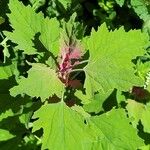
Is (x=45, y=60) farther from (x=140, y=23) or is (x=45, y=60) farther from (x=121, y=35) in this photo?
(x=140, y=23)

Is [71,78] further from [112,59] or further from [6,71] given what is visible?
[6,71]

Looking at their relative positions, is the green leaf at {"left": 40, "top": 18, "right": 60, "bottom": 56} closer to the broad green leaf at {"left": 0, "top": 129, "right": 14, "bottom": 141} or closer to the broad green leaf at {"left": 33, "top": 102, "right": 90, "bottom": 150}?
the broad green leaf at {"left": 33, "top": 102, "right": 90, "bottom": 150}

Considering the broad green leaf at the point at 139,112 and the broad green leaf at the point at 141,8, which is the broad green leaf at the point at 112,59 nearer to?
the broad green leaf at the point at 139,112

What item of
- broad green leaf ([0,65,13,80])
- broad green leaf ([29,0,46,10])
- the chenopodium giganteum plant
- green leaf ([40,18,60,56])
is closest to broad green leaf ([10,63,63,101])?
the chenopodium giganteum plant

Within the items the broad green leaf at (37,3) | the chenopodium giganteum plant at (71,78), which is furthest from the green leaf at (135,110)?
the broad green leaf at (37,3)

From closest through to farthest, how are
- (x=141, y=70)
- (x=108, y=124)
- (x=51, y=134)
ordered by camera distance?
(x=51, y=134)
(x=108, y=124)
(x=141, y=70)

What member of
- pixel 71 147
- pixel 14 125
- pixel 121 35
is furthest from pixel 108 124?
pixel 14 125
